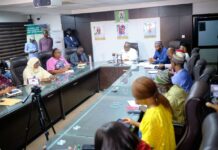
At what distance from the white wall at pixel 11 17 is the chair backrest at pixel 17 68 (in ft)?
12.2

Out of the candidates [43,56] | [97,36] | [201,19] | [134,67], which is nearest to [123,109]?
[134,67]

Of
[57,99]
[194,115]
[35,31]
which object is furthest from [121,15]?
[194,115]

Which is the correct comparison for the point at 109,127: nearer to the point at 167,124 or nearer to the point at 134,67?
the point at 167,124

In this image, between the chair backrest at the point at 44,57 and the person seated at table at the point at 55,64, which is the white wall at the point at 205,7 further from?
the chair backrest at the point at 44,57

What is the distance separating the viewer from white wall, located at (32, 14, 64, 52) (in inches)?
345

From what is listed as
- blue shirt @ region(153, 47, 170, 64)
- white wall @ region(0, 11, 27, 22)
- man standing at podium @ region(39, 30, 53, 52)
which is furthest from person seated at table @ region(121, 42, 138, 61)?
white wall @ region(0, 11, 27, 22)

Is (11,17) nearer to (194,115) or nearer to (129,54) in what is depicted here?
(129,54)

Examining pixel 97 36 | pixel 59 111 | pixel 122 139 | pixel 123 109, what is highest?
pixel 97 36

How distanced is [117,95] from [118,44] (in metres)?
5.09

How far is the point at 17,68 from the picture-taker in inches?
177

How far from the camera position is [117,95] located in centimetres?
318

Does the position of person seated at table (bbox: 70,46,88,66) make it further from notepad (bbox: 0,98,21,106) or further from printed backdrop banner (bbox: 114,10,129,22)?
notepad (bbox: 0,98,21,106)

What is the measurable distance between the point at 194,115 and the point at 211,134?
64 cm

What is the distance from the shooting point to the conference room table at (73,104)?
8.25 feet
